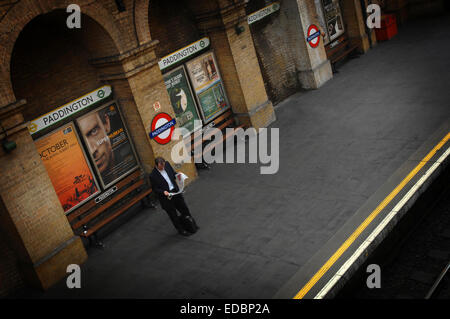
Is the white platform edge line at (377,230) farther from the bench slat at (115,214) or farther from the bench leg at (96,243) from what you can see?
the bench slat at (115,214)

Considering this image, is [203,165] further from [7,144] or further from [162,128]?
[7,144]

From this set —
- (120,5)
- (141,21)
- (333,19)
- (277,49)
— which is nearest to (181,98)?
(141,21)

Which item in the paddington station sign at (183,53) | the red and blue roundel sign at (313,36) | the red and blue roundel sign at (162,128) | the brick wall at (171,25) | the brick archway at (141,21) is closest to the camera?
the brick archway at (141,21)

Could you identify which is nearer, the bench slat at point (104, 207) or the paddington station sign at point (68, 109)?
the paddington station sign at point (68, 109)

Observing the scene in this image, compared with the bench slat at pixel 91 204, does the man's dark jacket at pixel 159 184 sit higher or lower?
higher

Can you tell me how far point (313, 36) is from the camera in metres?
16.2

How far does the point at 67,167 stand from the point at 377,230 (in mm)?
6742

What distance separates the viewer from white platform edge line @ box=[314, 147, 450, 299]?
294 inches

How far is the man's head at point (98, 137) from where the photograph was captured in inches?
442

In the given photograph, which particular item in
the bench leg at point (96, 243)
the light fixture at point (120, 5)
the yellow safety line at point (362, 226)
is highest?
the light fixture at point (120, 5)

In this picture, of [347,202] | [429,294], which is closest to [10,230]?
[347,202]

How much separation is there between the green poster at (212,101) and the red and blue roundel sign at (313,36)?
381 centimetres

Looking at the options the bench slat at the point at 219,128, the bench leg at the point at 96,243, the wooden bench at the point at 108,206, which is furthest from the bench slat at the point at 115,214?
the bench slat at the point at 219,128
